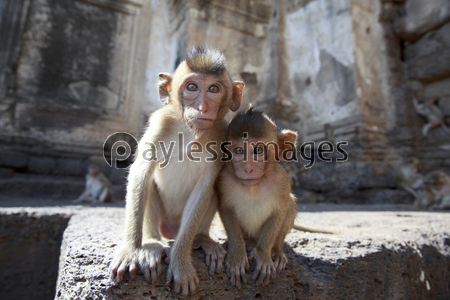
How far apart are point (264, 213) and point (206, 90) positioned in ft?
2.56

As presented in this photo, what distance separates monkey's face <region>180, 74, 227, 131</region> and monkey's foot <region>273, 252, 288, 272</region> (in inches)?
31.9

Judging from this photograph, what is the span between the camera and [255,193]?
1757 millimetres

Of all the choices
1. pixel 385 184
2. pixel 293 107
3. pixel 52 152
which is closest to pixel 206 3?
pixel 293 107

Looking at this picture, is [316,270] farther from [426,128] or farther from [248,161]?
[426,128]

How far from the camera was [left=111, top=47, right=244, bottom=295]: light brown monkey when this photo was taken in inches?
60.4

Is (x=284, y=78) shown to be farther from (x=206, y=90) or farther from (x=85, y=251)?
(x=85, y=251)

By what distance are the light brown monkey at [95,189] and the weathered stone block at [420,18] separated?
7.37m

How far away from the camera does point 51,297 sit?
2658 millimetres

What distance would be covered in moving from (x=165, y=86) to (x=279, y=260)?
4.04 feet

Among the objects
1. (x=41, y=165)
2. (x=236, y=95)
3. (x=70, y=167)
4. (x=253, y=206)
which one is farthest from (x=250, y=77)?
(x=253, y=206)

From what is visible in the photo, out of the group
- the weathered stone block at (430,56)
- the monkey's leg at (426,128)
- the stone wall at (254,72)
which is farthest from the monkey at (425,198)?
the weathered stone block at (430,56)

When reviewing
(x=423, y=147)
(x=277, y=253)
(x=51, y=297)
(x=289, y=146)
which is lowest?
(x=51, y=297)

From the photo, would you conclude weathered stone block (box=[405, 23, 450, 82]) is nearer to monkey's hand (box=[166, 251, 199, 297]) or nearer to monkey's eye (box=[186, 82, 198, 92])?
monkey's eye (box=[186, 82, 198, 92])

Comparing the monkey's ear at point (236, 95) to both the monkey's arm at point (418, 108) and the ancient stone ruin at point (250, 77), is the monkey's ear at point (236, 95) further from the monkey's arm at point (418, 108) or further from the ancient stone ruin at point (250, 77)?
the monkey's arm at point (418, 108)
